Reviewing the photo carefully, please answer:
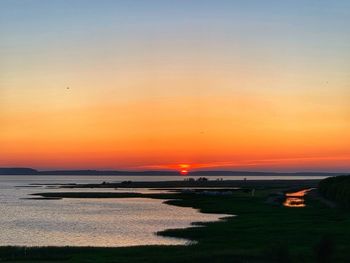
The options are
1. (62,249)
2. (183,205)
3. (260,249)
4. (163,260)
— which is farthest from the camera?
(183,205)

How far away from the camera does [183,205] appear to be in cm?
10312

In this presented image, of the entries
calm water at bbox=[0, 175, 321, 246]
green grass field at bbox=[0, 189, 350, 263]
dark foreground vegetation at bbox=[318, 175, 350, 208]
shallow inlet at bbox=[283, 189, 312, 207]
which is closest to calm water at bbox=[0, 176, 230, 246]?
calm water at bbox=[0, 175, 321, 246]

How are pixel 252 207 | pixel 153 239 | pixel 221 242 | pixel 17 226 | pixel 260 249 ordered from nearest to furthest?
pixel 260 249 < pixel 221 242 < pixel 153 239 < pixel 17 226 < pixel 252 207

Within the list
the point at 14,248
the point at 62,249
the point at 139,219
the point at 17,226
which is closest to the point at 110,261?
the point at 62,249

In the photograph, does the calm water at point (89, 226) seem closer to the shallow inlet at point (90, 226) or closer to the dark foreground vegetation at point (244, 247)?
the shallow inlet at point (90, 226)

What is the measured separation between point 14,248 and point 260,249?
1896 cm

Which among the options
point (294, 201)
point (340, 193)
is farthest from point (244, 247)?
point (294, 201)

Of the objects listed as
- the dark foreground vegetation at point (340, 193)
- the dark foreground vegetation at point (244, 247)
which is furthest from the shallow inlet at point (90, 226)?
the dark foreground vegetation at point (340, 193)

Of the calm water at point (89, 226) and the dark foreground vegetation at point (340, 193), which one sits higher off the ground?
the dark foreground vegetation at point (340, 193)

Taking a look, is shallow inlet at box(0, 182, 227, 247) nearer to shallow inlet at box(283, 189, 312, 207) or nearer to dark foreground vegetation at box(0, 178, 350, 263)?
dark foreground vegetation at box(0, 178, 350, 263)

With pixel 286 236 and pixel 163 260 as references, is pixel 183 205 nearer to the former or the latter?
pixel 286 236

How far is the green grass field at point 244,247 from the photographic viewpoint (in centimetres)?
3650

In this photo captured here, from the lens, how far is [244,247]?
42812mm

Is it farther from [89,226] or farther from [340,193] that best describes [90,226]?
[340,193]
